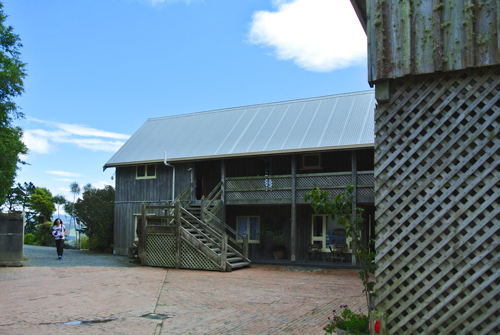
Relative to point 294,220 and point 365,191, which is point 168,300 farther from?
point 365,191

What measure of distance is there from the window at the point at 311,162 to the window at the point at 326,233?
2266 mm

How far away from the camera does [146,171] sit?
75.6 ft

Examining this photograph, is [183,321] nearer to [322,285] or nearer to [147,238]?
[322,285]

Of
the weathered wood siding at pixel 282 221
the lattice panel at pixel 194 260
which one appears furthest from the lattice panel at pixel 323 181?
the lattice panel at pixel 194 260

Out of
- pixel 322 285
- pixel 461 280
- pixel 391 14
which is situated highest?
pixel 391 14

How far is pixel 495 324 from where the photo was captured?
491 centimetres

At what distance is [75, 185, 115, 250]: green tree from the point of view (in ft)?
82.5

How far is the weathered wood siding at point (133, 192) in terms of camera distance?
21.9 metres

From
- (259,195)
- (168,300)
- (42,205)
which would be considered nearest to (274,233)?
(259,195)

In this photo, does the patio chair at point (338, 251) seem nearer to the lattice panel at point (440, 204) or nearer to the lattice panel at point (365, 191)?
the lattice panel at point (365, 191)

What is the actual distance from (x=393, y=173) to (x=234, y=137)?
15728mm

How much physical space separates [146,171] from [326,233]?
974 centimetres

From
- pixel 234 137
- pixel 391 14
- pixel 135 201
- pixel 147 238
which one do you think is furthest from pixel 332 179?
pixel 391 14

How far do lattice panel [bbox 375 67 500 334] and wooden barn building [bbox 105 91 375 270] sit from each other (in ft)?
36.6
